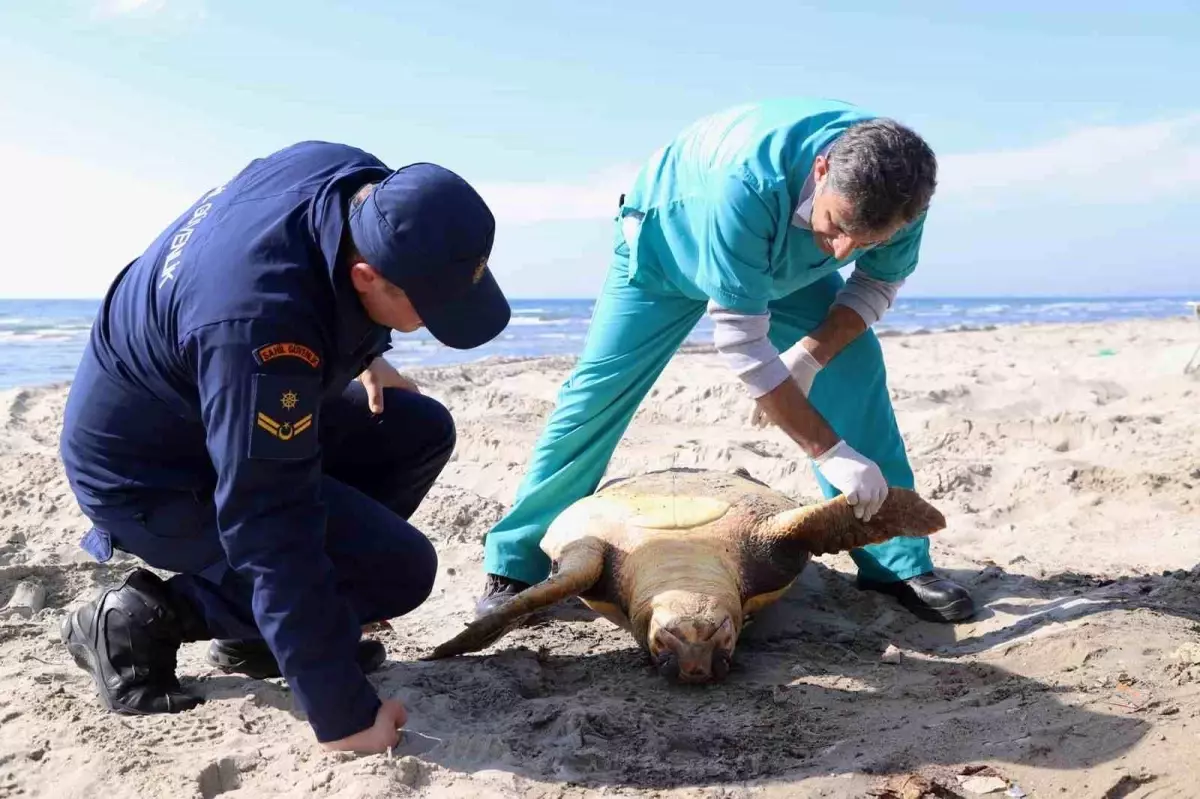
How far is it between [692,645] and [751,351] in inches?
32.1

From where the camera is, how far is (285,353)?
5.90ft

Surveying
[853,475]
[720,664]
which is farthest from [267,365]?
[853,475]

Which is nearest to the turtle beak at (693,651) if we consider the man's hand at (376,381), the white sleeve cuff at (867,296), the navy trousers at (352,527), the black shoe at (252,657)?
the navy trousers at (352,527)

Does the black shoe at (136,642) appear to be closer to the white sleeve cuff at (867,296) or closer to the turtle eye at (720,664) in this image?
the turtle eye at (720,664)

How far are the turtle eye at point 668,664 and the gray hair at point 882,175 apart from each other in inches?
48.2

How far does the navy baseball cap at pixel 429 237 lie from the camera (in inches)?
69.8

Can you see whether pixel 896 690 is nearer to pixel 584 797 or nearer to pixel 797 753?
pixel 797 753

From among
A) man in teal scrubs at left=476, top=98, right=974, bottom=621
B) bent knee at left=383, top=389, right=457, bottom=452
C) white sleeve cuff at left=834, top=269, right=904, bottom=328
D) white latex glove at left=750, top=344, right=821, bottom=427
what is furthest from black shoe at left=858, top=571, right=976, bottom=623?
bent knee at left=383, top=389, right=457, bottom=452

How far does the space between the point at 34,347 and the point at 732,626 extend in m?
13.8

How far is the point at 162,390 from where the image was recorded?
2.09 metres

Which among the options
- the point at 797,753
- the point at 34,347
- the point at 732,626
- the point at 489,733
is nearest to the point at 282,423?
the point at 489,733

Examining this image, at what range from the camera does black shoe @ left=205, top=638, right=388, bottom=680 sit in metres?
2.55

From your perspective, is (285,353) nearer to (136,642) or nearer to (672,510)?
(136,642)

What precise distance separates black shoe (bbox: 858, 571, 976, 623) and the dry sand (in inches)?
1.8
